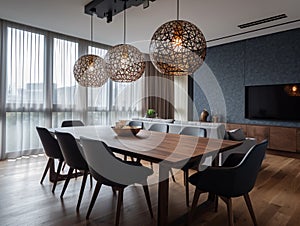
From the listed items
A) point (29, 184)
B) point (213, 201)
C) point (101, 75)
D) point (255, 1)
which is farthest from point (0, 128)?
point (255, 1)

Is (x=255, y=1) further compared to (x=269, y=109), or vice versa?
(x=269, y=109)

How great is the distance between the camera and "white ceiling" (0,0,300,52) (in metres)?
3.69

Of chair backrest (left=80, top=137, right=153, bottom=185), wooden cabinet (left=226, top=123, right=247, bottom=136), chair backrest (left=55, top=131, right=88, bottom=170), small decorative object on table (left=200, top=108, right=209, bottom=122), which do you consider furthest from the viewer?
small decorative object on table (left=200, top=108, right=209, bottom=122)

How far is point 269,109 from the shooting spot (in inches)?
216

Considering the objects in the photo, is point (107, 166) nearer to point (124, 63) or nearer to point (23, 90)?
point (124, 63)

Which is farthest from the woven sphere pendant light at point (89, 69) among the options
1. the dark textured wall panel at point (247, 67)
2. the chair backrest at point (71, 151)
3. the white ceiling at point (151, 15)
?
the dark textured wall panel at point (247, 67)

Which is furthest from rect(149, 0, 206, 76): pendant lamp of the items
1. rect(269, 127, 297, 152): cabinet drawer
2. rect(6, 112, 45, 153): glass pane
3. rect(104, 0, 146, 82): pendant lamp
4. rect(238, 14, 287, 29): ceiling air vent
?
rect(269, 127, 297, 152): cabinet drawer

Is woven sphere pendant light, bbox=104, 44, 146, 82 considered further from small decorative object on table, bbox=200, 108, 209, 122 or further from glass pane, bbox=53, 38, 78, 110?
small decorative object on table, bbox=200, 108, 209, 122

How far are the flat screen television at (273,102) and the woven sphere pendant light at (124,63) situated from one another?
3.69 m

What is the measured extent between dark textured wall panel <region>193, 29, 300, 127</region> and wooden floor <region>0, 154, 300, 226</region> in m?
2.63

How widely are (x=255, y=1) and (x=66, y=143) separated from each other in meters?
Answer: 3.44

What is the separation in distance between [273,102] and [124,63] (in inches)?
156

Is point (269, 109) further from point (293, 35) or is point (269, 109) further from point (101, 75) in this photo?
point (101, 75)

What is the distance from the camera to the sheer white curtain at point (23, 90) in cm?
456
